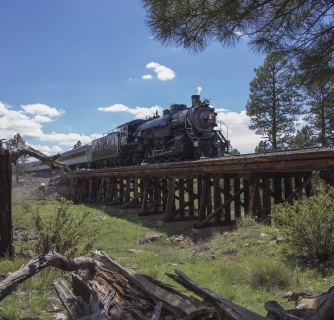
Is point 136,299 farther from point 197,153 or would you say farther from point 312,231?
point 197,153

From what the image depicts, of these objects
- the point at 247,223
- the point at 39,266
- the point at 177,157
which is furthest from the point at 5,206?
the point at 177,157

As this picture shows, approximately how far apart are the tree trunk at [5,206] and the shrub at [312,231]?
491 centimetres

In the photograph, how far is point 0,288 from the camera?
3.29m

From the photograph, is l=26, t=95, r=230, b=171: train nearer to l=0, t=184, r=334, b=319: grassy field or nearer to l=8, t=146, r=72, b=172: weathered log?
l=0, t=184, r=334, b=319: grassy field

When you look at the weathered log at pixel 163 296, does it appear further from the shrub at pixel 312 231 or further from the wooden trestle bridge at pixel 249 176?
the wooden trestle bridge at pixel 249 176

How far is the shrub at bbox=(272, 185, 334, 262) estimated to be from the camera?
5496 millimetres

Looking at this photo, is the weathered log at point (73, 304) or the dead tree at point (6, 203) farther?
the dead tree at point (6, 203)

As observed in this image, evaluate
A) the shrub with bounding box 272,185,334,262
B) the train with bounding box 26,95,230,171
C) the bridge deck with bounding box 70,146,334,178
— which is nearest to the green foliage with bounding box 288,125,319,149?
the train with bounding box 26,95,230,171

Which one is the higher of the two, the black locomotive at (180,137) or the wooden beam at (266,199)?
the black locomotive at (180,137)

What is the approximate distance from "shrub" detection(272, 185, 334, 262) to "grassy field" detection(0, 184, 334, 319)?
369 mm

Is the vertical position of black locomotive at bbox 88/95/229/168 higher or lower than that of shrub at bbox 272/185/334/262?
higher

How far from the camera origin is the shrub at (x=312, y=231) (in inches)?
216

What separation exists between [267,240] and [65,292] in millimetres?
4593

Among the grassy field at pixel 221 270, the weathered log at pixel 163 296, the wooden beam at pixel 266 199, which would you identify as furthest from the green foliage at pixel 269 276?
the wooden beam at pixel 266 199
